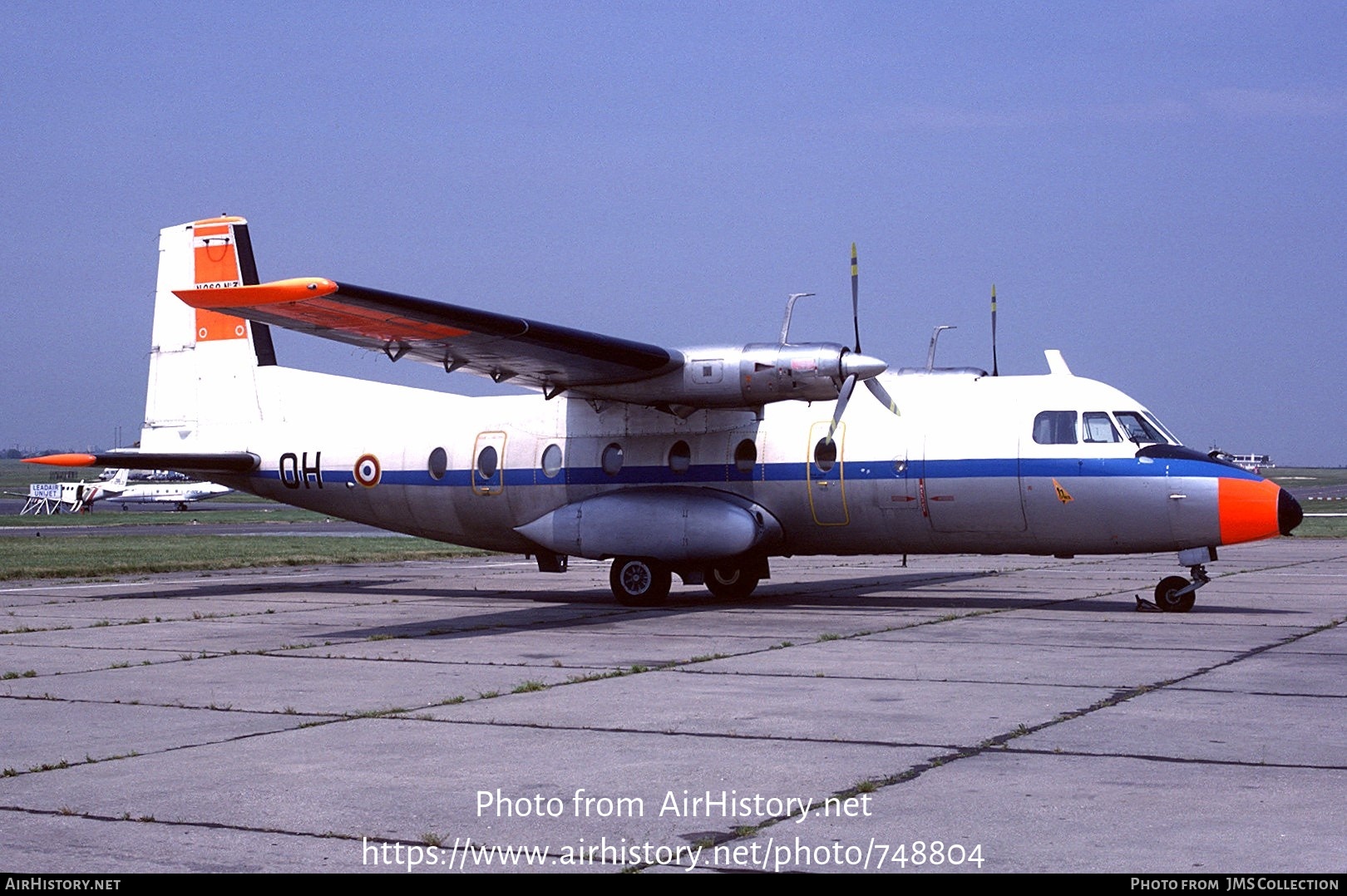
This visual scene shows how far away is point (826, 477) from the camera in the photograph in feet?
63.4

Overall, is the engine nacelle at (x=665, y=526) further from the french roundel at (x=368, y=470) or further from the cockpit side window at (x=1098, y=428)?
the cockpit side window at (x=1098, y=428)

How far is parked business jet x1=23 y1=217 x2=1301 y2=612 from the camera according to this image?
17.6 m

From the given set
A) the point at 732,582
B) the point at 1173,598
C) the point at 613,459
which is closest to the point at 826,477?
the point at 732,582

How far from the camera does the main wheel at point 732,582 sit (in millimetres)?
21141

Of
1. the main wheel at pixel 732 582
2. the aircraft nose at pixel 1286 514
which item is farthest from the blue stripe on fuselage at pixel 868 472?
the main wheel at pixel 732 582

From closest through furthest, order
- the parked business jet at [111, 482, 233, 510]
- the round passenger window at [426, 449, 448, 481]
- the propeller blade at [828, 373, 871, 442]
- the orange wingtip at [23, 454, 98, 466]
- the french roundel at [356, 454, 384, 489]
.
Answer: the propeller blade at [828, 373, 871, 442], the orange wingtip at [23, 454, 98, 466], the round passenger window at [426, 449, 448, 481], the french roundel at [356, 454, 384, 489], the parked business jet at [111, 482, 233, 510]

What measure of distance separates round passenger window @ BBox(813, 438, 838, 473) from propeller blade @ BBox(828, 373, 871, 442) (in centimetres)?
8

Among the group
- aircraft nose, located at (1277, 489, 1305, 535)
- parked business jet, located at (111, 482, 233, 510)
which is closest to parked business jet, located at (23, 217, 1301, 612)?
aircraft nose, located at (1277, 489, 1305, 535)

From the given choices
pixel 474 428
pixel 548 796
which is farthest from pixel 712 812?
pixel 474 428

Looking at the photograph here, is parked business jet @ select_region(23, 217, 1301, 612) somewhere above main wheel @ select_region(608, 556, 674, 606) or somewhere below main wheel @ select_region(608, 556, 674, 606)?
above

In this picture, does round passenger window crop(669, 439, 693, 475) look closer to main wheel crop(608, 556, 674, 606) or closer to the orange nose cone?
main wheel crop(608, 556, 674, 606)

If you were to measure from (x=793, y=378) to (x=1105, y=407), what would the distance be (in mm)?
4158

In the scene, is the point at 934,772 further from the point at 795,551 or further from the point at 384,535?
the point at 384,535

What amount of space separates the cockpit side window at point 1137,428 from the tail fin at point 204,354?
14329 mm
